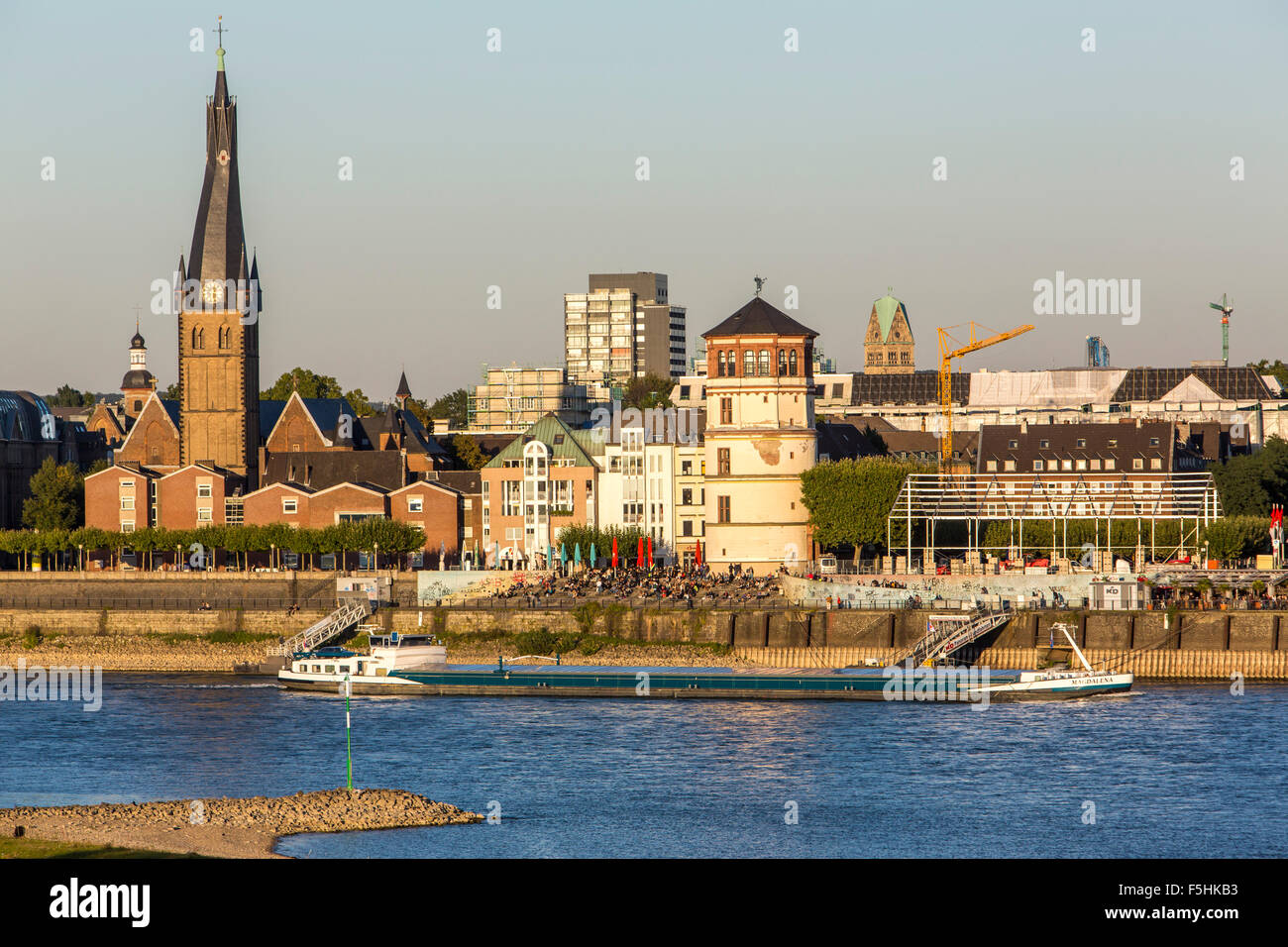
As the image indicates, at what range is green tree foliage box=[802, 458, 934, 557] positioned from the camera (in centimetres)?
9538

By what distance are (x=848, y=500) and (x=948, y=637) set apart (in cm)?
1580

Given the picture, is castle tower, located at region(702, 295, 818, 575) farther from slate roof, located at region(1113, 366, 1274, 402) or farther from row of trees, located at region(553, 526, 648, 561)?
slate roof, located at region(1113, 366, 1274, 402)

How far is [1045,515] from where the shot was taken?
91375 millimetres

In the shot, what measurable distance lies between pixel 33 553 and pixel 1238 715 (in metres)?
73.3

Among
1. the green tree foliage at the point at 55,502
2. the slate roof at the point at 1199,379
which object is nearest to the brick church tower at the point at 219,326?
the green tree foliage at the point at 55,502

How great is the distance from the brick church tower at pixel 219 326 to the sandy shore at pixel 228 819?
73.8 metres

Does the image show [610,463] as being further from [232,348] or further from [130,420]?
[130,420]

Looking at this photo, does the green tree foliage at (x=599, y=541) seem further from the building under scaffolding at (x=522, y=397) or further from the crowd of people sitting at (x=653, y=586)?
the building under scaffolding at (x=522, y=397)

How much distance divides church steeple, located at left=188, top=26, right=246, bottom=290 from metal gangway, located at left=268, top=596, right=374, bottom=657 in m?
35.8

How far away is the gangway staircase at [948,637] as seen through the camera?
263ft

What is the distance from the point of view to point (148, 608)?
322 ft
